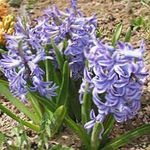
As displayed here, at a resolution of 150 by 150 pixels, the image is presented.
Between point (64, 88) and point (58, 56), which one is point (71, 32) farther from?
point (64, 88)

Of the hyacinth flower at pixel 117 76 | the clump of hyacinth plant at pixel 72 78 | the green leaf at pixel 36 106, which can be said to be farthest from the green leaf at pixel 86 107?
the green leaf at pixel 36 106

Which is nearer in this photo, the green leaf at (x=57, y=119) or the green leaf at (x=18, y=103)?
the green leaf at (x=57, y=119)

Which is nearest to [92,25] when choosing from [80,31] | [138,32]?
[80,31]

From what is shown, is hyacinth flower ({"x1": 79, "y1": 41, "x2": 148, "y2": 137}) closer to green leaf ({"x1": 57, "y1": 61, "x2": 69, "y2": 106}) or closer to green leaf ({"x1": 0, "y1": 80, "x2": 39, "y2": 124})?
green leaf ({"x1": 57, "y1": 61, "x2": 69, "y2": 106})

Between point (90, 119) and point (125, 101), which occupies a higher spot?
point (125, 101)

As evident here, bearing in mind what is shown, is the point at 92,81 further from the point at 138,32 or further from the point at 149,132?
the point at 138,32

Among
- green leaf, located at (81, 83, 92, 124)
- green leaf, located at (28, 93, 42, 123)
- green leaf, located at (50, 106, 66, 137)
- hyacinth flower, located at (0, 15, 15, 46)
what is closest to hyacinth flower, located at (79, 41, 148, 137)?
green leaf, located at (81, 83, 92, 124)

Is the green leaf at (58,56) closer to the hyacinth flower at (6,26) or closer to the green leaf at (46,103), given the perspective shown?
the green leaf at (46,103)
